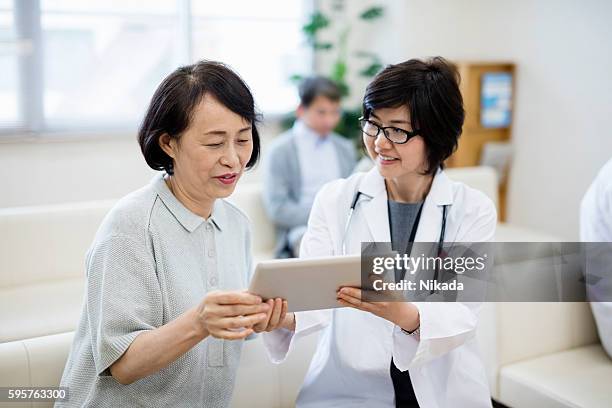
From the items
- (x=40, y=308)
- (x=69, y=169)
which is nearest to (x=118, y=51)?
(x=69, y=169)

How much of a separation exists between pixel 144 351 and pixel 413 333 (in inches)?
24.8

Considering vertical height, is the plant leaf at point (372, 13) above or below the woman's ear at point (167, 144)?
above

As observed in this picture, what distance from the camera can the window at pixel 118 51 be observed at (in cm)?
420

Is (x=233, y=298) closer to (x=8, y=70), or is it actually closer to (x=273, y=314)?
(x=273, y=314)

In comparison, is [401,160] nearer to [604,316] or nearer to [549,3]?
[604,316]

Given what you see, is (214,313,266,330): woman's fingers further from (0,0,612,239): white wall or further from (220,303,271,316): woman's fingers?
(0,0,612,239): white wall

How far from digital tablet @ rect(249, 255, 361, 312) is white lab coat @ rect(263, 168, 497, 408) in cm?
26

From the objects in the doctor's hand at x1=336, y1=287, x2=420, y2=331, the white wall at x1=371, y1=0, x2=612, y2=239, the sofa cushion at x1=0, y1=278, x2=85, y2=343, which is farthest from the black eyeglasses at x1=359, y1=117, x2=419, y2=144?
the white wall at x1=371, y1=0, x2=612, y2=239

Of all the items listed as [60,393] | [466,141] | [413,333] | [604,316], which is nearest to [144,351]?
[60,393]

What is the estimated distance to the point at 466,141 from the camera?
4.98 metres

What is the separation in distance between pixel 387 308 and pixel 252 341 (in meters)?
0.50

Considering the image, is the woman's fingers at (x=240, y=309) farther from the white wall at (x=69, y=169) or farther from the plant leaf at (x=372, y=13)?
the plant leaf at (x=372, y=13)

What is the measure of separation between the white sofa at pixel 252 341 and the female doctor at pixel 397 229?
164 mm

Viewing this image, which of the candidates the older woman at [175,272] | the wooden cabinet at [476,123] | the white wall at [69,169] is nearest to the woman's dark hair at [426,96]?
the older woman at [175,272]
